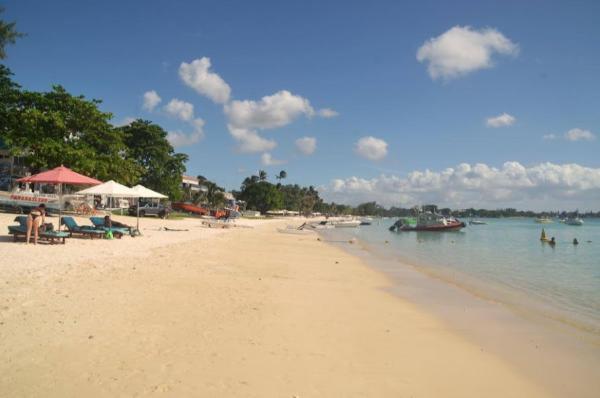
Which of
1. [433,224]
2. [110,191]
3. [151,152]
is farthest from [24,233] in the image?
[433,224]

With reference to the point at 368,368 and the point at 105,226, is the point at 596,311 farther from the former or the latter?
the point at 105,226

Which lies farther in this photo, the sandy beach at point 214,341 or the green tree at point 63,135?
the green tree at point 63,135

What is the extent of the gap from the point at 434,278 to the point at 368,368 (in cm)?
1129

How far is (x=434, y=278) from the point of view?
15.5 m

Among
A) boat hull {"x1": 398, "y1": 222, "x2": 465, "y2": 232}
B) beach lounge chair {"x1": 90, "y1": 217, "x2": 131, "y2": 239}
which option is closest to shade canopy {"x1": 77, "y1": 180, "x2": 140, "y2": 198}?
beach lounge chair {"x1": 90, "y1": 217, "x2": 131, "y2": 239}

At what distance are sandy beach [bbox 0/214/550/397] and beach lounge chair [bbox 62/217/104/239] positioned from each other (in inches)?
239

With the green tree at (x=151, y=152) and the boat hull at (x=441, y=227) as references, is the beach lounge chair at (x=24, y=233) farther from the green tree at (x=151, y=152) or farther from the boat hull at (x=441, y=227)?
the boat hull at (x=441, y=227)

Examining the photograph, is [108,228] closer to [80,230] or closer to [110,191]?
[80,230]

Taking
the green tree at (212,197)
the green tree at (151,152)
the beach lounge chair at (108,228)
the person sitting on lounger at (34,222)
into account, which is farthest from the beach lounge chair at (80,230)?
the green tree at (212,197)

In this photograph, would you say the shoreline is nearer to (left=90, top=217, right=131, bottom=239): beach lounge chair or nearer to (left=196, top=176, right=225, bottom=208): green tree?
(left=90, top=217, right=131, bottom=239): beach lounge chair

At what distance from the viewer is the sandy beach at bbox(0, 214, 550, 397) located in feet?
13.9

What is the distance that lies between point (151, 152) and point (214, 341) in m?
45.4

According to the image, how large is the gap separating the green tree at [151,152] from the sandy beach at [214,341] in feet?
127

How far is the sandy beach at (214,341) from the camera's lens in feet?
13.9
